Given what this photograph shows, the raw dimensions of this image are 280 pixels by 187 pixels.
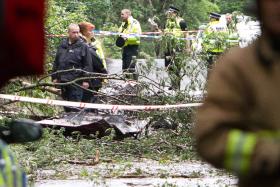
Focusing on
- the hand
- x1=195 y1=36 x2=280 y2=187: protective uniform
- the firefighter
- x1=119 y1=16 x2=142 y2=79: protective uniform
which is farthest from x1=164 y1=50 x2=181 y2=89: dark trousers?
x1=195 y1=36 x2=280 y2=187: protective uniform

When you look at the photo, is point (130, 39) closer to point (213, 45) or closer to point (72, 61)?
point (72, 61)

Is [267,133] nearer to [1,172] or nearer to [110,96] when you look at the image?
[1,172]

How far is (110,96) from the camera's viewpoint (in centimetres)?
1242

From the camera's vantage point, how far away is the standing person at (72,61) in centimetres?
1257

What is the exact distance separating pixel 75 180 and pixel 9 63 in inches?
238

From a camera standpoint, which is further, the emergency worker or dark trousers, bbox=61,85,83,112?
the emergency worker

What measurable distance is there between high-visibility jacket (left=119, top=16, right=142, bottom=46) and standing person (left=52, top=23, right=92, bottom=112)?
17.9 ft

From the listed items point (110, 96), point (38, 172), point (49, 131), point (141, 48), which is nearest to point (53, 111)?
point (110, 96)

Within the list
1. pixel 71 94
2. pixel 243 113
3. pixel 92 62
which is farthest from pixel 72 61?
pixel 243 113

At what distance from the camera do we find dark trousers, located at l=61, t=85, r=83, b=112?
12.5m

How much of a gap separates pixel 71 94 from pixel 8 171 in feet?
A: 30.9

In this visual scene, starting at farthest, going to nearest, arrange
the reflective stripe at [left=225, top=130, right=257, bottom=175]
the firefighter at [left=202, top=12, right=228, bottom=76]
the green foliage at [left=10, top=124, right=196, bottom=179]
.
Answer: the firefighter at [left=202, top=12, right=228, bottom=76], the green foliage at [left=10, top=124, right=196, bottom=179], the reflective stripe at [left=225, top=130, right=257, bottom=175]

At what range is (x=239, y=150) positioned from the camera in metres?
2.96

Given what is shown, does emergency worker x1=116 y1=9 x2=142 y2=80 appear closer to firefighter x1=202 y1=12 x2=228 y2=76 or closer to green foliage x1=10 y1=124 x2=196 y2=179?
firefighter x1=202 y1=12 x2=228 y2=76
